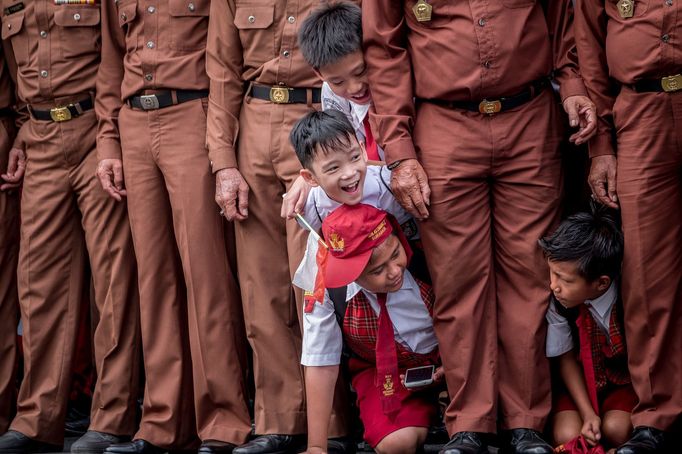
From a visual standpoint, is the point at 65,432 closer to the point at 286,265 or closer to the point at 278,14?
the point at 286,265

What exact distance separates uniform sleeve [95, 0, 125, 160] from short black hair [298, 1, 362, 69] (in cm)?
115

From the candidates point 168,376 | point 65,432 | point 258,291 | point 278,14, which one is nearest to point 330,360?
point 258,291

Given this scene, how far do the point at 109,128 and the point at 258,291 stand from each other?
42.0 inches

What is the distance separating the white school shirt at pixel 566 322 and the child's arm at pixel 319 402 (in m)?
0.80

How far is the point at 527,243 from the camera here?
4.44 m

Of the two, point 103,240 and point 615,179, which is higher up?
point 615,179

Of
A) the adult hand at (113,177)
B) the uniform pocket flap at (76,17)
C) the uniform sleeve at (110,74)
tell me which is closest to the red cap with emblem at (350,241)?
the adult hand at (113,177)

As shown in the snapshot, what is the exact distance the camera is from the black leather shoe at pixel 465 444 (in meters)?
4.31

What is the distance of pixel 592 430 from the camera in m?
4.49

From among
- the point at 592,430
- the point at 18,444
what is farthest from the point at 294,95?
the point at 18,444

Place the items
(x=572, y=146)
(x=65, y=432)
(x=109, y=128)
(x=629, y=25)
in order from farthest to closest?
(x=65, y=432) < (x=109, y=128) < (x=572, y=146) < (x=629, y=25)

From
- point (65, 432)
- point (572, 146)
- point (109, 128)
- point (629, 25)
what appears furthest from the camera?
point (65, 432)

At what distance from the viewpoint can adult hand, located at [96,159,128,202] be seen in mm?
5344

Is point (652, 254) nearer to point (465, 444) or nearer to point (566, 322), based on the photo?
point (566, 322)
